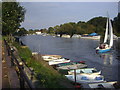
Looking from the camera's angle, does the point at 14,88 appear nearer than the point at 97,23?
Yes

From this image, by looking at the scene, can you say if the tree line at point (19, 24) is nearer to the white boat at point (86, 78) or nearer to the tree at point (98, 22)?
the tree at point (98, 22)

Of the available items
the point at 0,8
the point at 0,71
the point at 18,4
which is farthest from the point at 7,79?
the point at 18,4

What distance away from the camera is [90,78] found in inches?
614

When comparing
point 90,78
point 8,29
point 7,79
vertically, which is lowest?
point 90,78

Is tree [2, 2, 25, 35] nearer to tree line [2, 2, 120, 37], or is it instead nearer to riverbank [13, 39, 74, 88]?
tree line [2, 2, 120, 37]

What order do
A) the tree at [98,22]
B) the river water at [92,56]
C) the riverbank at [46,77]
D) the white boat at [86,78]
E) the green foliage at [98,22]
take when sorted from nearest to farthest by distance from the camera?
the riverbank at [46,77], the white boat at [86,78], the river water at [92,56], the green foliage at [98,22], the tree at [98,22]

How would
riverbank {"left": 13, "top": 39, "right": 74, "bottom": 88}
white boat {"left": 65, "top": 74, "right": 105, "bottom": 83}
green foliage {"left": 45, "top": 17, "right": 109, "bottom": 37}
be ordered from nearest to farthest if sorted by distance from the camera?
1. riverbank {"left": 13, "top": 39, "right": 74, "bottom": 88}
2. white boat {"left": 65, "top": 74, "right": 105, "bottom": 83}
3. green foliage {"left": 45, "top": 17, "right": 109, "bottom": 37}

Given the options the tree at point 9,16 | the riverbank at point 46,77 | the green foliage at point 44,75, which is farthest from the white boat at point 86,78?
the tree at point 9,16

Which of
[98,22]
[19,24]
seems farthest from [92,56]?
[98,22]

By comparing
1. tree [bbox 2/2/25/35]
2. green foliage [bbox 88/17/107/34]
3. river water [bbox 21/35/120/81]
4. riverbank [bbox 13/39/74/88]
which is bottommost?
river water [bbox 21/35/120/81]

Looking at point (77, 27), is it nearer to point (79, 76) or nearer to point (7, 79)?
point (79, 76)

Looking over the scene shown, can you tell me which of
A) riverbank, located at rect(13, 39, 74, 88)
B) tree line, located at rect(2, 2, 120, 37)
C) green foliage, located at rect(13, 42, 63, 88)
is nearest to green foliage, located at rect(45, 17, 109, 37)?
tree line, located at rect(2, 2, 120, 37)

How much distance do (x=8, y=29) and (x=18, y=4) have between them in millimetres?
4593

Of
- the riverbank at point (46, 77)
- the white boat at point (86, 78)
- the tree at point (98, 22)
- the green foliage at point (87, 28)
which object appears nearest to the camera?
the riverbank at point (46, 77)
